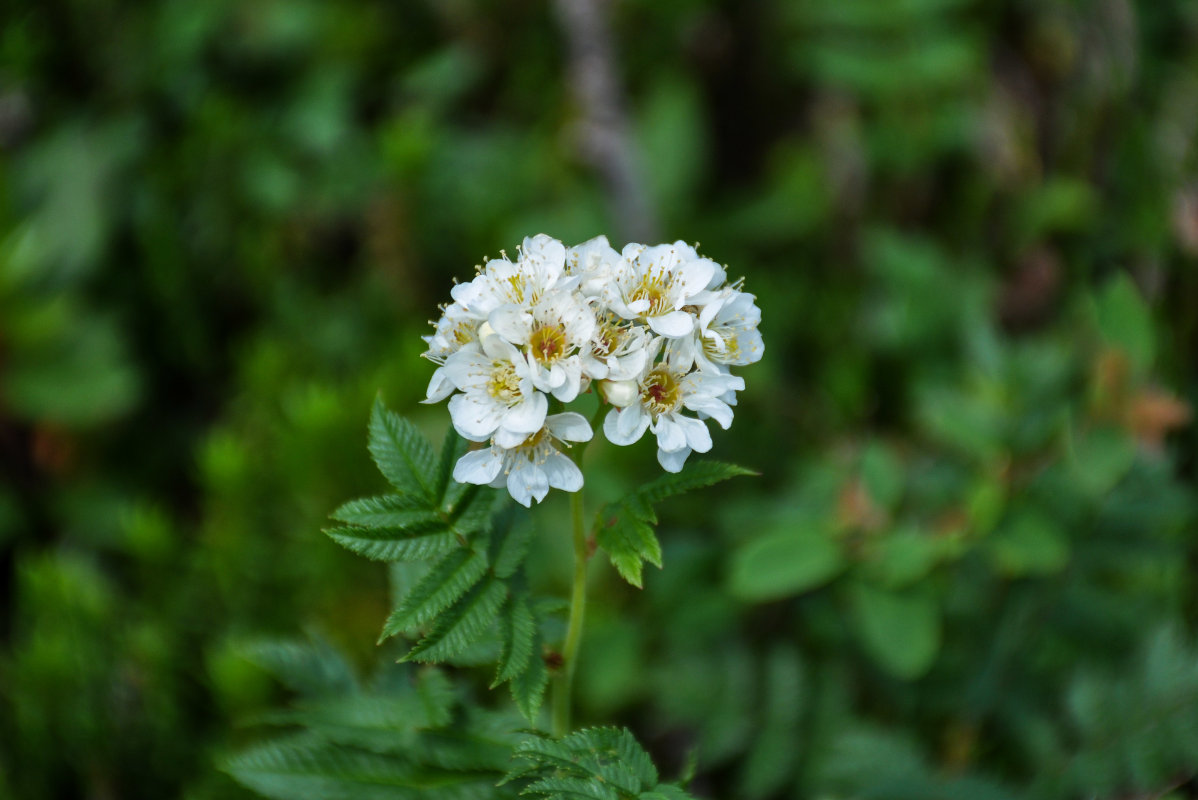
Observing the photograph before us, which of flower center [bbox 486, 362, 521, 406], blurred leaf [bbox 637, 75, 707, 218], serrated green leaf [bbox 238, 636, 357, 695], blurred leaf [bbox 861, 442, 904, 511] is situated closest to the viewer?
flower center [bbox 486, 362, 521, 406]

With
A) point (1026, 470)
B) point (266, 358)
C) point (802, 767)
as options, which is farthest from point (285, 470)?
point (1026, 470)

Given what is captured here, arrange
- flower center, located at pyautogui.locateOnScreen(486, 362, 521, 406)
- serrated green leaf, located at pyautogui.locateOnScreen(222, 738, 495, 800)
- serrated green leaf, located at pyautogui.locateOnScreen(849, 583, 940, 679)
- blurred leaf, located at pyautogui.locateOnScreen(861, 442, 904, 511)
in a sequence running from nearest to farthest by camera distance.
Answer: flower center, located at pyautogui.locateOnScreen(486, 362, 521, 406)
serrated green leaf, located at pyautogui.locateOnScreen(222, 738, 495, 800)
serrated green leaf, located at pyautogui.locateOnScreen(849, 583, 940, 679)
blurred leaf, located at pyautogui.locateOnScreen(861, 442, 904, 511)

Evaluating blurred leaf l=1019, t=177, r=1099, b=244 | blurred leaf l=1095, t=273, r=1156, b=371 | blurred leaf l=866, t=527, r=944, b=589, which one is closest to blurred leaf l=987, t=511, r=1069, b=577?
blurred leaf l=866, t=527, r=944, b=589

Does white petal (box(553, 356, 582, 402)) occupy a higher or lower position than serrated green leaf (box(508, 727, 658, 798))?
higher

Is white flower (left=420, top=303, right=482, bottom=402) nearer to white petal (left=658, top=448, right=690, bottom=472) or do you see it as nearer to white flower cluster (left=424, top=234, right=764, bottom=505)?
white flower cluster (left=424, top=234, right=764, bottom=505)

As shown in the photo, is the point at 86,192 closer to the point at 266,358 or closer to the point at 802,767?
the point at 266,358

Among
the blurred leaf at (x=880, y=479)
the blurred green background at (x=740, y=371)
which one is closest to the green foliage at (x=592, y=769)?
the blurred green background at (x=740, y=371)

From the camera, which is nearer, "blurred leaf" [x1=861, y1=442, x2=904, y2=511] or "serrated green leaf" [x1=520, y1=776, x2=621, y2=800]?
"serrated green leaf" [x1=520, y1=776, x2=621, y2=800]
